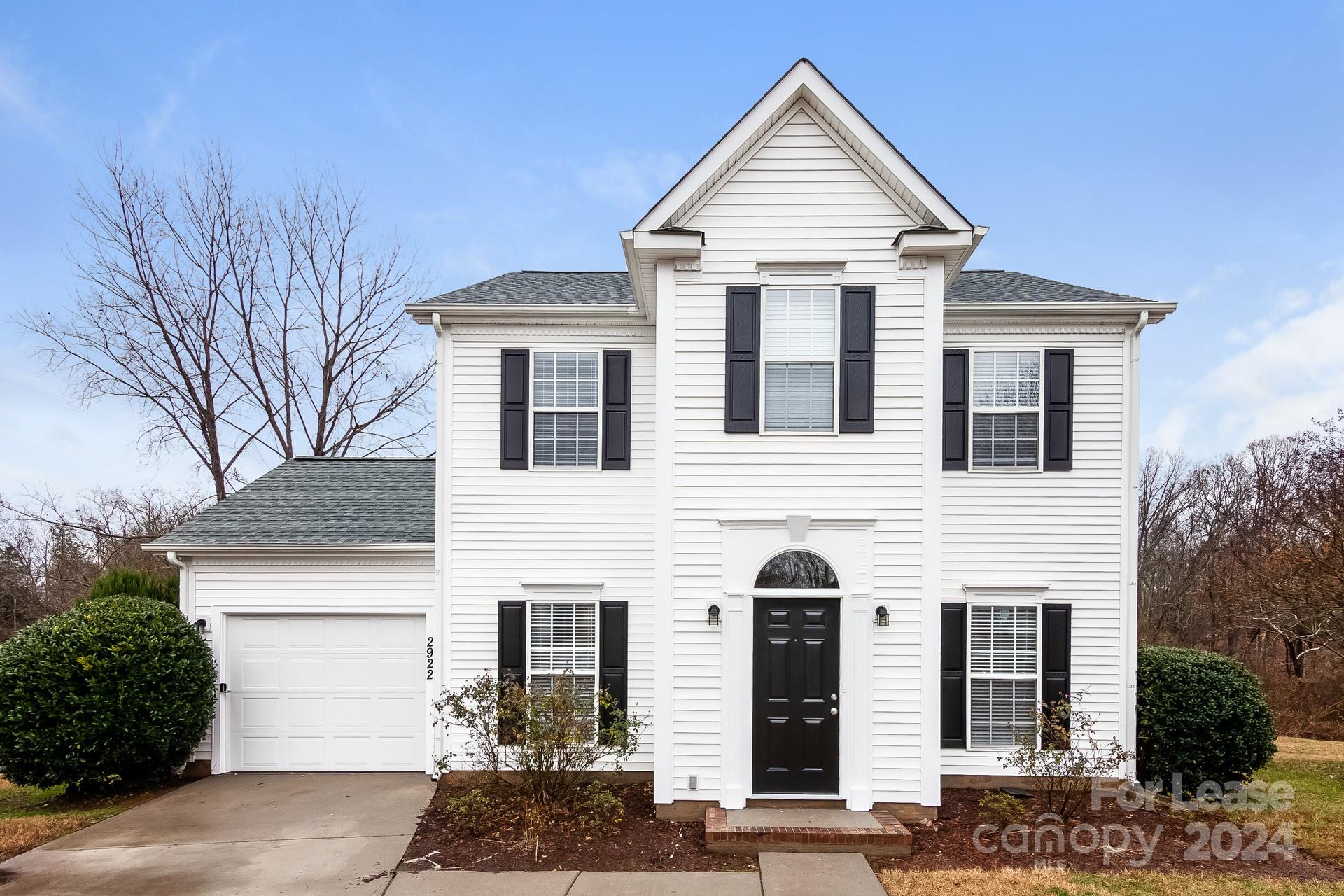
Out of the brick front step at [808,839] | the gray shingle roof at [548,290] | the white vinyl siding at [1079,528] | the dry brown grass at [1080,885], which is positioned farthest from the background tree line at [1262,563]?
the gray shingle roof at [548,290]

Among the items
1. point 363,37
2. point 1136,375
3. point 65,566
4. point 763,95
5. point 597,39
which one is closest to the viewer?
point 763,95

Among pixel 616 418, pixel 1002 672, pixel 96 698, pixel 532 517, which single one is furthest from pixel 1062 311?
pixel 96 698

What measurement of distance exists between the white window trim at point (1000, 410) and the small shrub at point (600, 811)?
5639 mm

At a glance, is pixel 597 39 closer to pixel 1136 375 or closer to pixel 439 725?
pixel 1136 375

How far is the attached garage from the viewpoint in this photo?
9492mm

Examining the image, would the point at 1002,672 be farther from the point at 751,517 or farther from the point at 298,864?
the point at 298,864

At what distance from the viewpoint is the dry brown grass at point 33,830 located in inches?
280

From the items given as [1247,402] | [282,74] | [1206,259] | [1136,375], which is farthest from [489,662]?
[1247,402]

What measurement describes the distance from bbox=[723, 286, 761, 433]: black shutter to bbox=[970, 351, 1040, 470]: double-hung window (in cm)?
311

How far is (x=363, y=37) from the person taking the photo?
18.1 m

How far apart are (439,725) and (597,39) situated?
15.3 meters

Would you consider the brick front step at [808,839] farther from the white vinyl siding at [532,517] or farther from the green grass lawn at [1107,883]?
the white vinyl siding at [532,517]

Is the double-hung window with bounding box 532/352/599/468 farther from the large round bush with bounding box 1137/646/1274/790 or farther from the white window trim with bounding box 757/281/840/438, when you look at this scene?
the large round bush with bounding box 1137/646/1274/790

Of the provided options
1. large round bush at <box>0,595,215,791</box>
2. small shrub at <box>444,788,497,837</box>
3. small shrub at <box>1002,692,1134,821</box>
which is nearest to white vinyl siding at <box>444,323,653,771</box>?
small shrub at <box>444,788,497,837</box>
